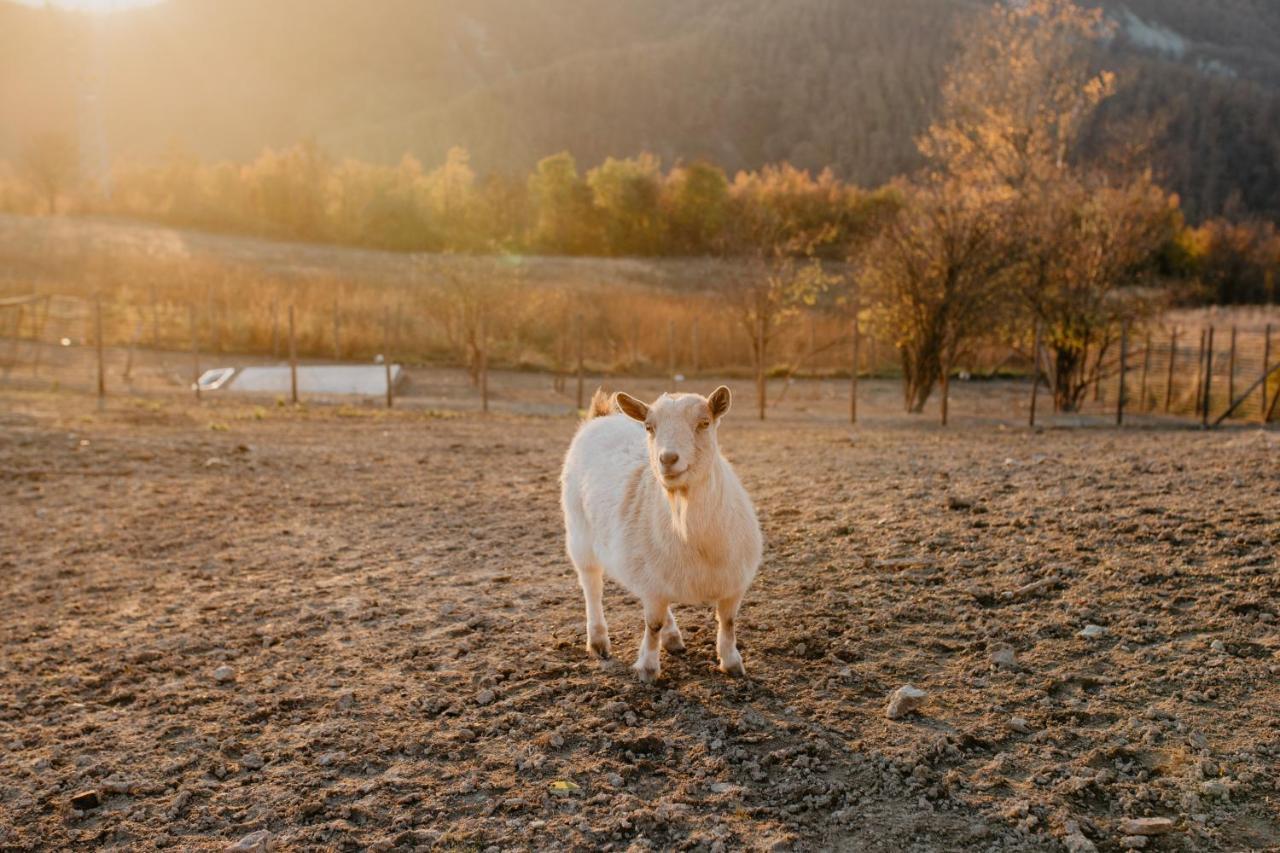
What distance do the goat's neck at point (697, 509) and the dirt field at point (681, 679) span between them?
876 millimetres

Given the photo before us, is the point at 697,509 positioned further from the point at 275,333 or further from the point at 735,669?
the point at 275,333

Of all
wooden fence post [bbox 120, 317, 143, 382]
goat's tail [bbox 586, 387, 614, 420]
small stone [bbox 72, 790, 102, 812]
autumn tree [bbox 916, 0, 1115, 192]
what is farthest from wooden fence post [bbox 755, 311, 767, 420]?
small stone [bbox 72, 790, 102, 812]

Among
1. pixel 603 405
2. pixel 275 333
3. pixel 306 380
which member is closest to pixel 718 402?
pixel 603 405

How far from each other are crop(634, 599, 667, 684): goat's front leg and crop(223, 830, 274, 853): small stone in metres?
2.09

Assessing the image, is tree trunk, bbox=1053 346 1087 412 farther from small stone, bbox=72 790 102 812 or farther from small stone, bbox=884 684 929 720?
small stone, bbox=72 790 102 812

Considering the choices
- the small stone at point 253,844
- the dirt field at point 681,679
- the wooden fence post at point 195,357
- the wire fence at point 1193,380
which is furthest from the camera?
the wooden fence post at point 195,357

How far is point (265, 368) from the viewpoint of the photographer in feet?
92.3

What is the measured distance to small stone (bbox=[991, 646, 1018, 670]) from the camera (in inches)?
210

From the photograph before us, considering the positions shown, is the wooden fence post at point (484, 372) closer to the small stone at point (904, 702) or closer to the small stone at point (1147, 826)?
the small stone at point (904, 702)

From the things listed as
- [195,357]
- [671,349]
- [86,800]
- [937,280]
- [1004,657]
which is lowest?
[86,800]

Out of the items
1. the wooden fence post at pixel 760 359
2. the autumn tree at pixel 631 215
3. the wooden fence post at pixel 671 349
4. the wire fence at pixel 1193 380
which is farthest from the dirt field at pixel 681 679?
the autumn tree at pixel 631 215

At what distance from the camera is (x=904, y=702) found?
4.89 meters

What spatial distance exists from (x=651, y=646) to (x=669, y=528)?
702 mm

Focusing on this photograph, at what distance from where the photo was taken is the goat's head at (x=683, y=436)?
15.8 feet
